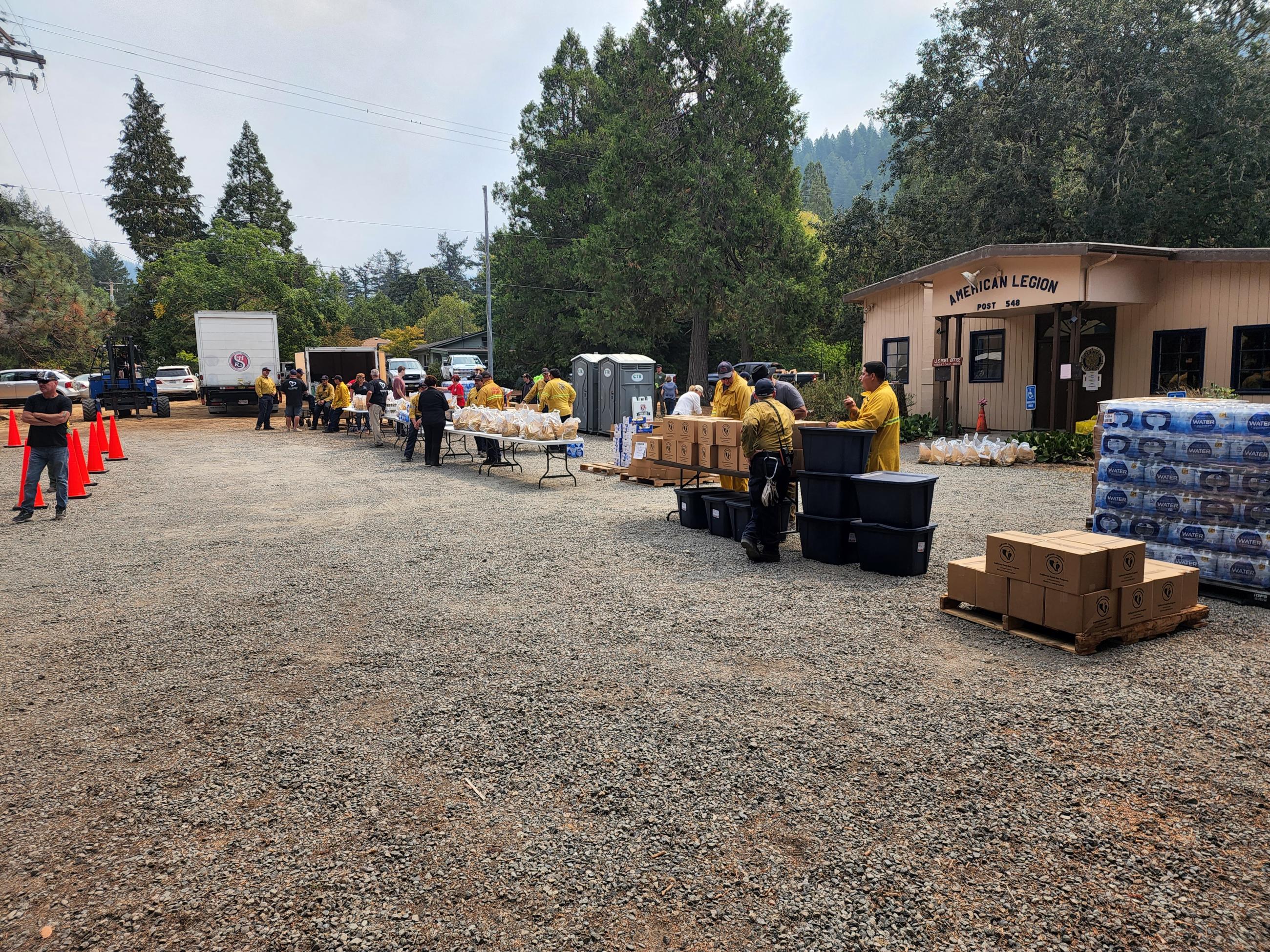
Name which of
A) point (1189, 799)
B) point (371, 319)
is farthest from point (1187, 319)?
point (371, 319)

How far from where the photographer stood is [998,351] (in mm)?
20375

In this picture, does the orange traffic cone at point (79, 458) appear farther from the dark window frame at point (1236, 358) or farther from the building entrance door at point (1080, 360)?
the dark window frame at point (1236, 358)

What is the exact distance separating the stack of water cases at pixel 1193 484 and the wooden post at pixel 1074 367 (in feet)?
33.0

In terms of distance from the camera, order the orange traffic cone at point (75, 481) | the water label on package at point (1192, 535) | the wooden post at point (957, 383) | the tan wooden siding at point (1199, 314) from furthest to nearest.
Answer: the wooden post at point (957, 383), the tan wooden siding at point (1199, 314), the orange traffic cone at point (75, 481), the water label on package at point (1192, 535)

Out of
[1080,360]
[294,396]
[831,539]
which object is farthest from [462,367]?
[831,539]

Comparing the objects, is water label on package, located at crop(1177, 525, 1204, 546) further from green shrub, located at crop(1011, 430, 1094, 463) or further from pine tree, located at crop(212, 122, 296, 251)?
pine tree, located at crop(212, 122, 296, 251)

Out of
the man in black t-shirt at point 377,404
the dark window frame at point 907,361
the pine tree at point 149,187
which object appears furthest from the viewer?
the pine tree at point 149,187

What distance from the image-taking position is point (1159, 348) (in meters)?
17.2

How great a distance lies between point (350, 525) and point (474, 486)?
147 inches

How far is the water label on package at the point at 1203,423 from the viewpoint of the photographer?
6.71m

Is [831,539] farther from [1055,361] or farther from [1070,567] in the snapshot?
[1055,361]

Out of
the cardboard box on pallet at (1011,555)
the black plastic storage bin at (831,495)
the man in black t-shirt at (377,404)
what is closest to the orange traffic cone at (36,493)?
the man in black t-shirt at (377,404)

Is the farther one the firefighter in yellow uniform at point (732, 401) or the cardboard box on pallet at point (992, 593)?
the firefighter in yellow uniform at point (732, 401)

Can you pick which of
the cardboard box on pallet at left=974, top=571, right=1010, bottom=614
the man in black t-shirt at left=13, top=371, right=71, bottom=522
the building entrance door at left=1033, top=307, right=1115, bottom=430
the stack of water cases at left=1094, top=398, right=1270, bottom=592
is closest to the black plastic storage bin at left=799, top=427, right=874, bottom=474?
the cardboard box on pallet at left=974, top=571, right=1010, bottom=614
